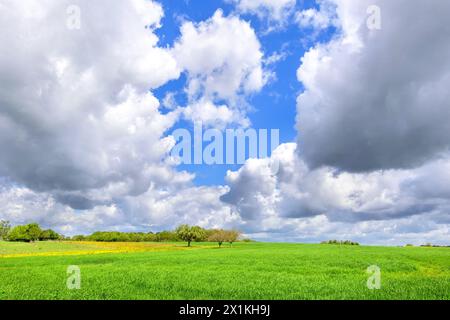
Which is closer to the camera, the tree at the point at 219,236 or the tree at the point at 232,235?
the tree at the point at 219,236

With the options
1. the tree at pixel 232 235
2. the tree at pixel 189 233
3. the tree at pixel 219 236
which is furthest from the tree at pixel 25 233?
the tree at pixel 232 235

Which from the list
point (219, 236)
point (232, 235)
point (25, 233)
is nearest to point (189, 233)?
point (219, 236)

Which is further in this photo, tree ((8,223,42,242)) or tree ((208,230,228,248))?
tree ((8,223,42,242))

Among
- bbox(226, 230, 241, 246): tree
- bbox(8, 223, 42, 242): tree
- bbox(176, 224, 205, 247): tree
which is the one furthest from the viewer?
bbox(8, 223, 42, 242): tree

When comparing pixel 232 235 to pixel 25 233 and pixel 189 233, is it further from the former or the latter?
pixel 25 233

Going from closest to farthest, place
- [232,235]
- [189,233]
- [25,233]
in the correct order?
[189,233], [232,235], [25,233]

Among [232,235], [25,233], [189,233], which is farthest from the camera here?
[25,233]

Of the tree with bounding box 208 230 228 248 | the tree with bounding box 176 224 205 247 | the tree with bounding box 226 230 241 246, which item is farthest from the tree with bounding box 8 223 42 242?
the tree with bounding box 226 230 241 246

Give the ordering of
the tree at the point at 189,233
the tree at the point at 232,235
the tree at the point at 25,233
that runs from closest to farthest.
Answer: the tree at the point at 189,233 → the tree at the point at 232,235 → the tree at the point at 25,233

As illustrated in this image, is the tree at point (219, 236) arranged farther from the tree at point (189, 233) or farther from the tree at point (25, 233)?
the tree at point (25, 233)

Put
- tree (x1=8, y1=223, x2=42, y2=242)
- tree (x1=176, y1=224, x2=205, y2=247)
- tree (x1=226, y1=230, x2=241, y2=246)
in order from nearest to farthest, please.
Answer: tree (x1=176, y1=224, x2=205, y2=247) < tree (x1=226, y1=230, x2=241, y2=246) < tree (x1=8, y1=223, x2=42, y2=242)

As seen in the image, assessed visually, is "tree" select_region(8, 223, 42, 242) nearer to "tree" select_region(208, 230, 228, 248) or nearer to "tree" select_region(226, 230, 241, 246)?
"tree" select_region(208, 230, 228, 248)
